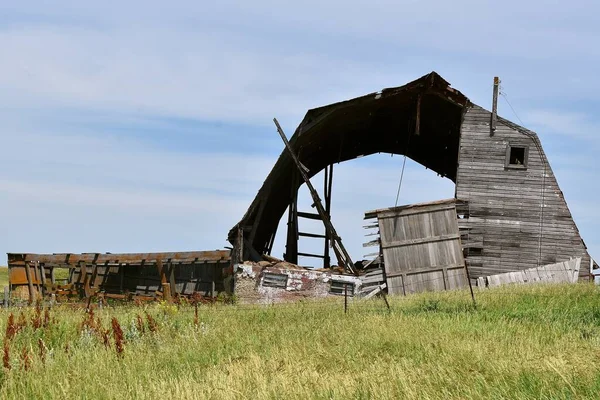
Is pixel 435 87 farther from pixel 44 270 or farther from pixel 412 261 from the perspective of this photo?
pixel 44 270

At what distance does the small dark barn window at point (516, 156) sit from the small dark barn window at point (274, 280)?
807 centimetres

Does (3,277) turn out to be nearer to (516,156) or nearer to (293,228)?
(293,228)

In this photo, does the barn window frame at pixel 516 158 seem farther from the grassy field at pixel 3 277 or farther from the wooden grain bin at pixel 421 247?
the grassy field at pixel 3 277

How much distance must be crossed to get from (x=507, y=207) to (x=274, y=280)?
785cm

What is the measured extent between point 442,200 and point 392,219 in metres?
1.68

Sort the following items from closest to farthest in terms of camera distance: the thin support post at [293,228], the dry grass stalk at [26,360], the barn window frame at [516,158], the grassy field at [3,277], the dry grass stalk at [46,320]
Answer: the dry grass stalk at [26,360]
the dry grass stalk at [46,320]
the barn window frame at [516,158]
the thin support post at [293,228]
the grassy field at [3,277]

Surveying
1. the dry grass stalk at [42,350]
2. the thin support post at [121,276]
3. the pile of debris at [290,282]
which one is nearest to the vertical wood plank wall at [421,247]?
the pile of debris at [290,282]

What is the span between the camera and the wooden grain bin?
25.3m

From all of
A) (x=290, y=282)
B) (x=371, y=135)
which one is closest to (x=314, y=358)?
(x=290, y=282)

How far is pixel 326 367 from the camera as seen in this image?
352 inches

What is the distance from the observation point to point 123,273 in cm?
3055

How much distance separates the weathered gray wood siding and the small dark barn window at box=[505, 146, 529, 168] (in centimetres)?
12

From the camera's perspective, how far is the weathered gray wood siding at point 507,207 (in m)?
25.3

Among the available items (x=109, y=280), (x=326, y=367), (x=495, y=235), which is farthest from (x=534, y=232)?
(x=326, y=367)
